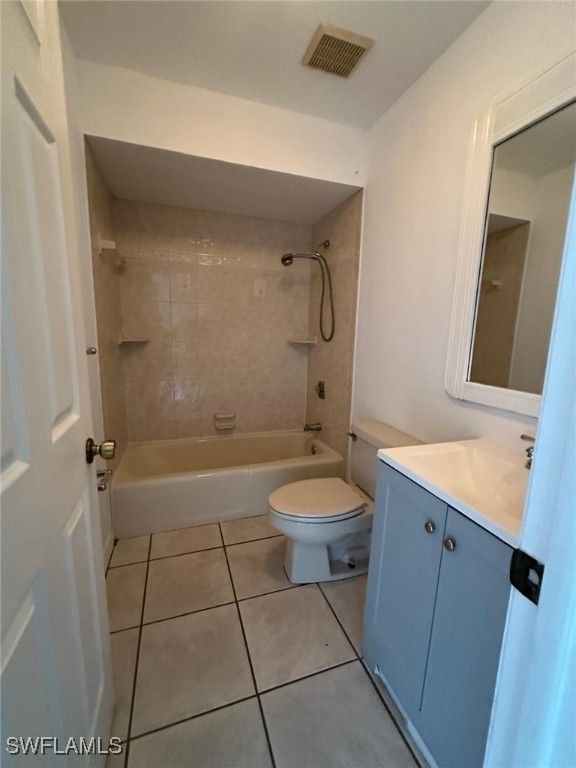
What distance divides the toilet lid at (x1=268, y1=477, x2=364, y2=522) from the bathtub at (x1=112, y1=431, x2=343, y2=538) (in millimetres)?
499

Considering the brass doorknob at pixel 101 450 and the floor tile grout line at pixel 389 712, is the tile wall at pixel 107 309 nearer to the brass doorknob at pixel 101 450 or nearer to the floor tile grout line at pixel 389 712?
the brass doorknob at pixel 101 450

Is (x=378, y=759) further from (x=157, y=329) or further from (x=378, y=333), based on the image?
(x=157, y=329)

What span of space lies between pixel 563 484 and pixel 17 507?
0.73 meters

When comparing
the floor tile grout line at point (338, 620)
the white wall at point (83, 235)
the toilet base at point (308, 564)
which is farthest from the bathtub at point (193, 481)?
the floor tile grout line at point (338, 620)

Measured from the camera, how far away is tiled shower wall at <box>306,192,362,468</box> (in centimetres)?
209

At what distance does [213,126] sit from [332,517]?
207cm

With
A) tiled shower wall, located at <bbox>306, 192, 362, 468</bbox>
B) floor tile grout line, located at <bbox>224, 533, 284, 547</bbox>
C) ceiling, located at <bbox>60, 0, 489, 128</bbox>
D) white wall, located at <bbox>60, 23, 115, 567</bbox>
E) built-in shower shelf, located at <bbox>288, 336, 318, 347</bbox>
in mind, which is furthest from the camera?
built-in shower shelf, located at <bbox>288, 336, 318, 347</bbox>

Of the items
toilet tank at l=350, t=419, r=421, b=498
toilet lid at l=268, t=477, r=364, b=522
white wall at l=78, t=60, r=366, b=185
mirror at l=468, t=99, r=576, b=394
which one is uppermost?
white wall at l=78, t=60, r=366, b=185

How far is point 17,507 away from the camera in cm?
46

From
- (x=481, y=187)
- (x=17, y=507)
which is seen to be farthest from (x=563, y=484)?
(x=481, y=187)

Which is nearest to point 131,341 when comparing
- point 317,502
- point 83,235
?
point 83,235

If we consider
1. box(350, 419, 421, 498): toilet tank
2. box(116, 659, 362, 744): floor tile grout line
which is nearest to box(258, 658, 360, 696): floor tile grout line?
box(116, 659, 362, 744): floor tile grout line

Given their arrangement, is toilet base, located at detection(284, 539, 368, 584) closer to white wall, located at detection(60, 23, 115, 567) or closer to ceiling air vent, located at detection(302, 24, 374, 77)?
white wall, located at detection(60, 23, 115, 567)

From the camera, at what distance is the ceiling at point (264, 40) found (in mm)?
1185
